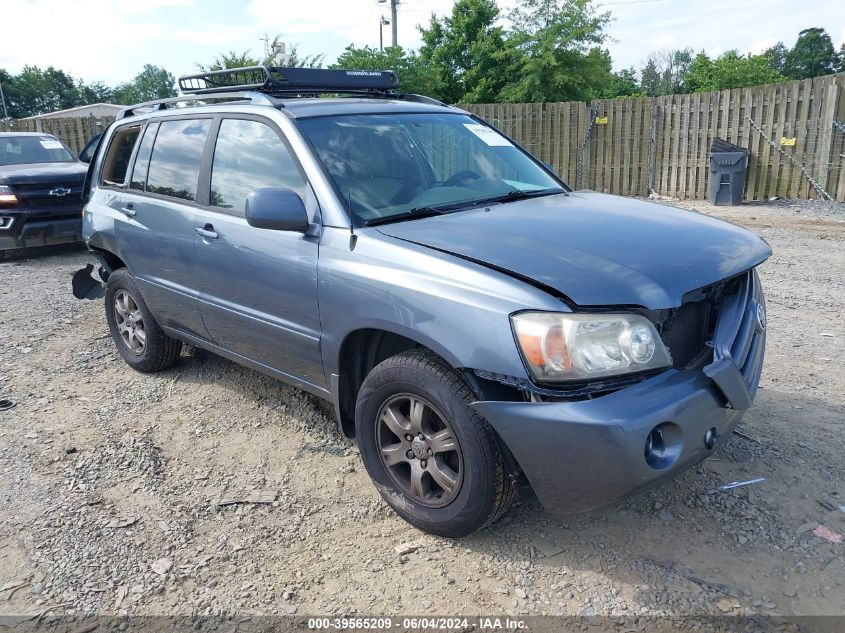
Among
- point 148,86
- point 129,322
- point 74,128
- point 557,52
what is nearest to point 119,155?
point 129,322

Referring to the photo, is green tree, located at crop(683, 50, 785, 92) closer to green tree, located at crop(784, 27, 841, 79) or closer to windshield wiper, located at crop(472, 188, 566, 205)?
green tree, located at crop(784, 27, 841, 79)

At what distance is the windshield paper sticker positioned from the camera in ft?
14.1

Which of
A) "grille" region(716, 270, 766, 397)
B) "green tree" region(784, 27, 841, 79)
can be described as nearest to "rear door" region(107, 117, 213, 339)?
"grille" region(716, 270, 766, 397)

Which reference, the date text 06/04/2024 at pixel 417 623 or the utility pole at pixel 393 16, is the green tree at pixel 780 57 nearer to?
the utility pole at pixel 393 16

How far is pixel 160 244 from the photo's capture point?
4438 millimetres

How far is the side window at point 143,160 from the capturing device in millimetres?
4715

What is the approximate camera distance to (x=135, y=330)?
17.0 feet

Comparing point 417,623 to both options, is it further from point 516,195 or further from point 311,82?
point 311,82

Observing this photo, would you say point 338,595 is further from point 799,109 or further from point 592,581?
point 799,109

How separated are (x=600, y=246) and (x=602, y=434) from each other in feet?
2.78

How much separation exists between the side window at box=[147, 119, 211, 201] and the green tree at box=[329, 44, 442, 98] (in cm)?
2236

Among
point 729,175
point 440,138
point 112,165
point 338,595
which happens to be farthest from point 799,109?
point 338,595

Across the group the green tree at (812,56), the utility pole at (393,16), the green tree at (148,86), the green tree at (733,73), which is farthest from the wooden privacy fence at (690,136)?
the green tree at (148,86)

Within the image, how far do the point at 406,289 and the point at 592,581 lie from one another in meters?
1.39
